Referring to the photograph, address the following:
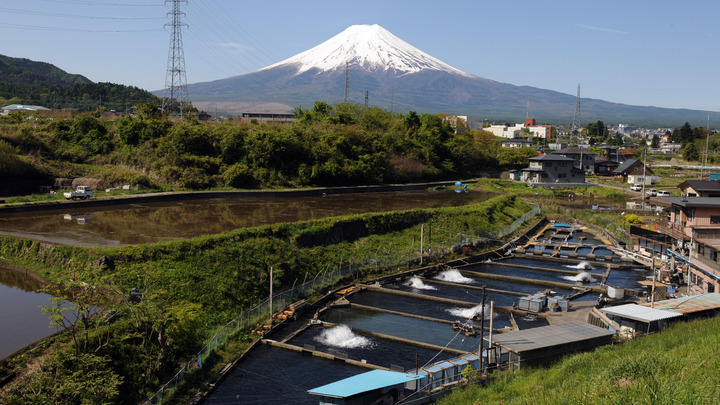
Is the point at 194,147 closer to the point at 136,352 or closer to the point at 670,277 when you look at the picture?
the point at 136,352

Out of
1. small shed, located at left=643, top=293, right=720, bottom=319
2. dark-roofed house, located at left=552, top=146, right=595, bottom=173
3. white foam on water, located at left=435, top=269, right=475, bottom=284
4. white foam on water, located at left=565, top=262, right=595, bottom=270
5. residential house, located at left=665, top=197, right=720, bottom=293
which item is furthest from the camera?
dark-roofed house, located at left=552, top=146, right=595, bottom=173

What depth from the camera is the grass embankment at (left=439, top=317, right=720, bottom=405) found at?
249 inches

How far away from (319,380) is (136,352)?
13.3 feet

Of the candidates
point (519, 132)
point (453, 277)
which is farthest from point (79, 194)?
point (519, 132)

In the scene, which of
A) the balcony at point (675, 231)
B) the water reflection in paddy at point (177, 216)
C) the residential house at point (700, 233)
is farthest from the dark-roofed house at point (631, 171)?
the residential house at point (700, 233)

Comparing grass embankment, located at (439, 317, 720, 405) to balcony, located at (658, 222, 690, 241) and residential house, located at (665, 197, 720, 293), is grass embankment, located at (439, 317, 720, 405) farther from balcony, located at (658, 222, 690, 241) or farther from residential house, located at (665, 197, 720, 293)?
balcony, located at (658, 222, 690, 241)

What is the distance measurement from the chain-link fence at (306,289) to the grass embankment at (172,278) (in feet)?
0.37

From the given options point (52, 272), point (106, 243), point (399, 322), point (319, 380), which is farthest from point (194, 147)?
point (319, 380)

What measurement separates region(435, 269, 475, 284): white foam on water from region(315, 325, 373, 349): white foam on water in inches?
265

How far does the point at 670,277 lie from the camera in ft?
63.0

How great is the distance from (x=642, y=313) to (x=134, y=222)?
19.8 meters

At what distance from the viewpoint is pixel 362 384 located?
10.0 metres

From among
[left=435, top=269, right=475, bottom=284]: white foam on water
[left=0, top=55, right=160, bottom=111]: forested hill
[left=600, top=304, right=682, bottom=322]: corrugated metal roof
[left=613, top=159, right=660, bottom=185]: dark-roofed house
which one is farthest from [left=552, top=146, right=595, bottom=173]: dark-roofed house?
[left=0, top=55, right=160, bottom=111]: forested hill

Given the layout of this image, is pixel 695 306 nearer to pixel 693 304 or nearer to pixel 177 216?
pixel 693 304
